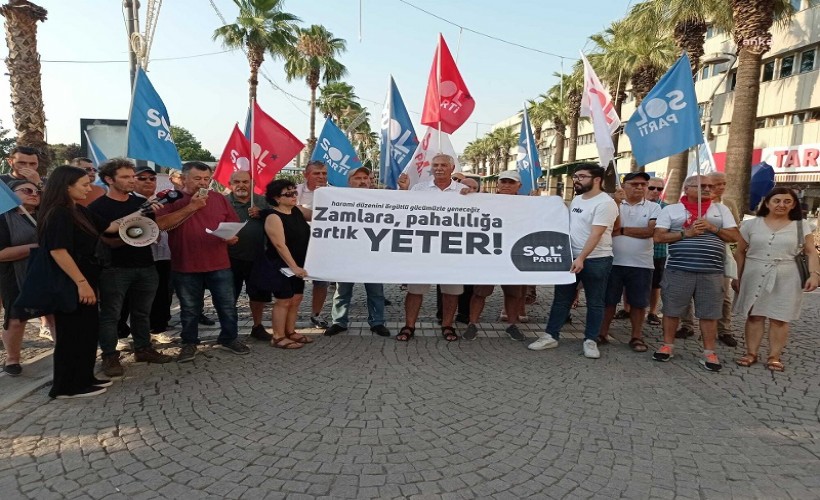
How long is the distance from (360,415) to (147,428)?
4.77ft

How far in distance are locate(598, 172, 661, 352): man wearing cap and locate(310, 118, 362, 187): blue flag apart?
14.3ft

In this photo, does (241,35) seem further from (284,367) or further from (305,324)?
(284,367)

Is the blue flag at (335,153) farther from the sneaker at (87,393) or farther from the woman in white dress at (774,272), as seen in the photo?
the woman in white dress at (774,272)

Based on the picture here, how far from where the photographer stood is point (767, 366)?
A: 459 cm

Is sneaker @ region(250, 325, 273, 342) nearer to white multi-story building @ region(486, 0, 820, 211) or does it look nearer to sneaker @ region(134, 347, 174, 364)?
sneaker @ region(134, 347, 174, 364)

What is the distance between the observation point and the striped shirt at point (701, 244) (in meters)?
4.59

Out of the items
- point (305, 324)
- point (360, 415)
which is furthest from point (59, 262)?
point (305, 324)

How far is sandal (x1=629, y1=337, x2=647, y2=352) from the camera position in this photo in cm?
507

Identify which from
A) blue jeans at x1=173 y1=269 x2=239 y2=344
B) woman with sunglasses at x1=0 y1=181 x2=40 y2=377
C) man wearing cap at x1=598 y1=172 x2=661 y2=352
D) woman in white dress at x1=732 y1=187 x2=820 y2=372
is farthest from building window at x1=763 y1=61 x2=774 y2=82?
woman with sunglasses at x1=0 y1=181 x2=40 y2=377

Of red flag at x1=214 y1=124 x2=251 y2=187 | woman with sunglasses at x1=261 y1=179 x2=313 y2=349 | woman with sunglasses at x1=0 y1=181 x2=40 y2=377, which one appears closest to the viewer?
woman with sunglasses at x1=0 y1=181 x2=40 y2=377

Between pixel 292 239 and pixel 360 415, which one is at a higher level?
pixel 292 239

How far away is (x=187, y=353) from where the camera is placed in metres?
4.52

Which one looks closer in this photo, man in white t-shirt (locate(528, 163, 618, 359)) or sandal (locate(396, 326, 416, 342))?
man in white t-shirt (locate(528, 163, 618, 359))

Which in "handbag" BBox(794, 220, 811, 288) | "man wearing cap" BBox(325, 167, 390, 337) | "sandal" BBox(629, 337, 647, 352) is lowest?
"sandal" BBox(629, 337, 647, 352)
